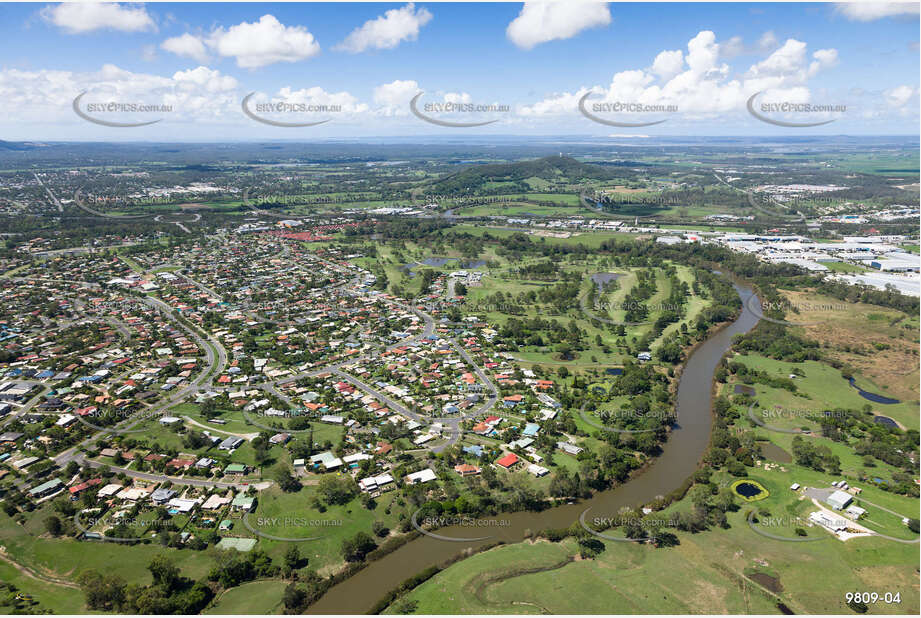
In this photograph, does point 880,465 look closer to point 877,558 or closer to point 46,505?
point 877,558

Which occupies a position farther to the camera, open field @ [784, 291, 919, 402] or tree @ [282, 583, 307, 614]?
open field @ [784, 291, 919, 402]

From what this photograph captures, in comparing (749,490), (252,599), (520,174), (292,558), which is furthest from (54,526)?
(520,174)

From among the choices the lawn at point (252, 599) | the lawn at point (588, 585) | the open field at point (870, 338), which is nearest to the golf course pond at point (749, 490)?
the lawn at point (588, 585)

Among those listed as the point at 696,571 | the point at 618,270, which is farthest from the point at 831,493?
the point at 618,270

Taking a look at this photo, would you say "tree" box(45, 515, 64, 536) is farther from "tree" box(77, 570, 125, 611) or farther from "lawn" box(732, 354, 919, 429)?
"lawn" box(732, 354, 919, 429)

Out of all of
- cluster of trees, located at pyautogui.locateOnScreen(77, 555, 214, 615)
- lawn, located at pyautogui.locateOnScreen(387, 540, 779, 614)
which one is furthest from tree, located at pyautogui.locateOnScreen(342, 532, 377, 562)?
cluster of trees, located at pyautogui.locateOnScreen(77, 555, 214, 615)
